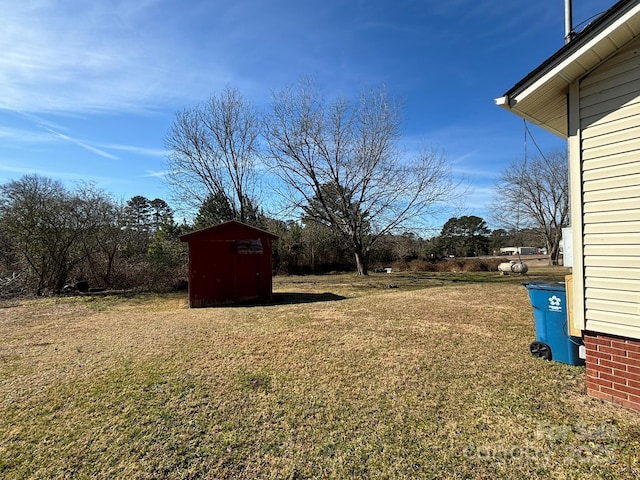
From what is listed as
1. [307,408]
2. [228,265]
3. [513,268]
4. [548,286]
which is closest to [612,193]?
[548,286]

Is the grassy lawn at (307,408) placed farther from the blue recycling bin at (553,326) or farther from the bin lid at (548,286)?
the bin lid at (548,286)

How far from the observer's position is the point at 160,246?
15.6m

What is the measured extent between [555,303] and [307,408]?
3101 mm

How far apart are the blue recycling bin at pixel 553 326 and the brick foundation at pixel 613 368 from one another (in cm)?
79

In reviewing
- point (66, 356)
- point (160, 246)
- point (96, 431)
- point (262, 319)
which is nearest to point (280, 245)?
point (160, 246)

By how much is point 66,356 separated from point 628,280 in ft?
22.3

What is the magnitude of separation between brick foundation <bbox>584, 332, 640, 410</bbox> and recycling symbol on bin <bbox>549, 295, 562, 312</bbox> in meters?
0.83

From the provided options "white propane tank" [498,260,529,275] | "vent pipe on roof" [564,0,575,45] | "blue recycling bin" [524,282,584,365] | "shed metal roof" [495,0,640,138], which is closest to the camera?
"shed metal roof" [495,0,640,138]

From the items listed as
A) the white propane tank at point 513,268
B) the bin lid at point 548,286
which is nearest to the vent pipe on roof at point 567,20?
the bin lid at point 548,286

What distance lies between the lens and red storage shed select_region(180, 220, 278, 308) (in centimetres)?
903

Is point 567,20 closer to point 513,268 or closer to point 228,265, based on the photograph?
point 228,265

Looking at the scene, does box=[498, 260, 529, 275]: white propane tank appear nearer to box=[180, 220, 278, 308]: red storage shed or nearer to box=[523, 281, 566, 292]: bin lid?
box=[180, 220, 278, 308]: red storage shed

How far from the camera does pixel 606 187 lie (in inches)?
Result: 111

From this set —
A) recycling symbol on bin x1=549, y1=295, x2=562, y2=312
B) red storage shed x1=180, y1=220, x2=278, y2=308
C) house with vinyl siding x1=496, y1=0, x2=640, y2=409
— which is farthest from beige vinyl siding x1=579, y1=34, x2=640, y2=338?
red storage shed x1=180, y1=220, x2=278, y2=308
